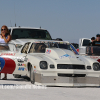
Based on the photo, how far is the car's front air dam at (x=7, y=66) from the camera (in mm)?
10500

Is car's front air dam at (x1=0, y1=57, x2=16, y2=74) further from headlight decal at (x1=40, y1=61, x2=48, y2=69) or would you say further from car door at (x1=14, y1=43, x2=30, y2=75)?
headlight decal at (x1=40, y1=61, x2=48, y2=69)

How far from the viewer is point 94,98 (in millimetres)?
7328

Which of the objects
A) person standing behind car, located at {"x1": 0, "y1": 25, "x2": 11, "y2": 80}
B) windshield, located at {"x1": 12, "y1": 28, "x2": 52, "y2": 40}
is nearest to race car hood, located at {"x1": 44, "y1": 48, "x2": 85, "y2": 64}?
person standing behind car, located at {"x1": 0, "y1": 25, "x2": 11, "y2": 80}

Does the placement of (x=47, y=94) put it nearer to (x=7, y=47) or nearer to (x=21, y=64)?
(x=21, y=64)

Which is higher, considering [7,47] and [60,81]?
[7,47]

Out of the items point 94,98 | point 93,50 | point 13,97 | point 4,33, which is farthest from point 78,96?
point 4,33

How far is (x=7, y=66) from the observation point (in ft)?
34.6

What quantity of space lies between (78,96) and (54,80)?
5.63ft

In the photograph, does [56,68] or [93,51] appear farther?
[93,51]

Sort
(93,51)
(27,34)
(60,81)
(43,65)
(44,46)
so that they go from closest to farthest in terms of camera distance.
Answer: (60,81), (43,65), (44,46), (93,51), (27,34)

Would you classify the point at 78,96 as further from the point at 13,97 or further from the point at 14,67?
the point at 14,67

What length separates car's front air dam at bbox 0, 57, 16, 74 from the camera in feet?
34.4

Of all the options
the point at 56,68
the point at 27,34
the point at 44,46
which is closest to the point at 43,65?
the point at 56,68

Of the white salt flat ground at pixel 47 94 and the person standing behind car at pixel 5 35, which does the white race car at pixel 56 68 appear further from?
the person standing behind car at pixel 5 35
